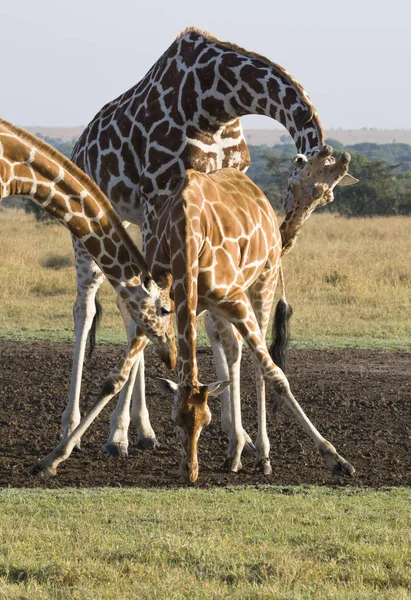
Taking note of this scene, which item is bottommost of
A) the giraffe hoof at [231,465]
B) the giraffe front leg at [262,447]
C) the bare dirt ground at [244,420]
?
the bare dirt ground at [244,420]

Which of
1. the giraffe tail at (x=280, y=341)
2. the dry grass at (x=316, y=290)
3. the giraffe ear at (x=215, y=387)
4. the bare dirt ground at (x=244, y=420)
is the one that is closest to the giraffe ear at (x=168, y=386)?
the giraffe ear at (x=215, y=387)

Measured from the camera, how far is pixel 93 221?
261 inches

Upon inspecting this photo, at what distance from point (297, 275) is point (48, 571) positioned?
1147cm

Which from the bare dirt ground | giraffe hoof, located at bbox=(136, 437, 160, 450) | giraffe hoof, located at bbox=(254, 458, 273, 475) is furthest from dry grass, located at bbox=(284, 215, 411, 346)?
giraffe hoof, located at bbox=(254, 458, 273, 475)

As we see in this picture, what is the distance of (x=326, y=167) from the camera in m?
6.91

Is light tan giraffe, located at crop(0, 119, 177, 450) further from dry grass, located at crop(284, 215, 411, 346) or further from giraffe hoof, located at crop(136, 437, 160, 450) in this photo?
dry grass, located at crop(284, 215, 411, 346)

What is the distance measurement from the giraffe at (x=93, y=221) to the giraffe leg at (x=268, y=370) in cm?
40

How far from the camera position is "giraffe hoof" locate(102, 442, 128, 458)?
7.48 m

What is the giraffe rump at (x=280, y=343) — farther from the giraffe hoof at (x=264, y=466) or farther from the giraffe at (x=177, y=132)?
the giraffe hoof at (x=264, y=466)

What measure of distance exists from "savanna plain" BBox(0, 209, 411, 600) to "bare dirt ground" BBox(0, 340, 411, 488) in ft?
0.06

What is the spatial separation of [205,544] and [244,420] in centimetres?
340

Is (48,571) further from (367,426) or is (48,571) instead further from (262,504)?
(367,426)

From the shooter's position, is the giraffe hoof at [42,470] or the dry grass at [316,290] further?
the dry grass at [316,290]

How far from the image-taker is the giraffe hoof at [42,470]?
6.66 m
